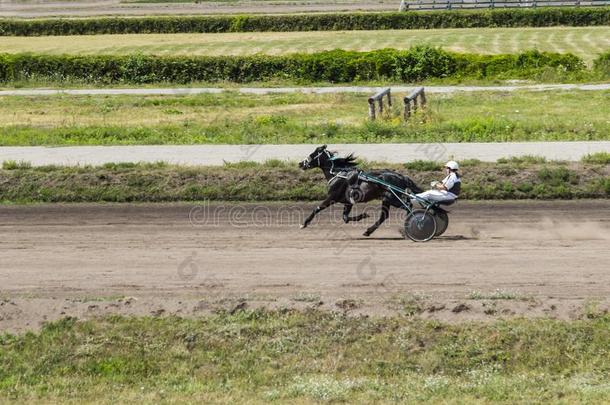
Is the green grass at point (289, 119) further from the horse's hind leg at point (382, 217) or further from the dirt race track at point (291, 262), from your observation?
the horse's hind leg at point (382, 217)

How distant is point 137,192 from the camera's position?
2027 cm

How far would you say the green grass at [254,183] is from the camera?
19891mm

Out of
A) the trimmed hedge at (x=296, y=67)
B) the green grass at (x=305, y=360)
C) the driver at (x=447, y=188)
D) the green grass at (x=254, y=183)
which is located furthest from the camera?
the trimmed hedge at (x=296, y=67)

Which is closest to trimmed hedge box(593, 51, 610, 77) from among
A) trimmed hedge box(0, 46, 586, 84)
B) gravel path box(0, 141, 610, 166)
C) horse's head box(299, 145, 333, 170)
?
trimmed hedge box(0, 46, 586, 84)

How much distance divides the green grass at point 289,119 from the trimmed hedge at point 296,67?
463cm

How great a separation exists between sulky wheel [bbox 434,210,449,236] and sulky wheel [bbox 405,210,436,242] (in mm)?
78

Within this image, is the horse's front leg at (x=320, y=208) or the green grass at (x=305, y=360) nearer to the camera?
the green grass at (x=305, y=360)

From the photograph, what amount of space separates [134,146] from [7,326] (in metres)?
12.7

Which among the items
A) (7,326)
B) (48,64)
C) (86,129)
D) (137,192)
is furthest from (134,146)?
(48,64)

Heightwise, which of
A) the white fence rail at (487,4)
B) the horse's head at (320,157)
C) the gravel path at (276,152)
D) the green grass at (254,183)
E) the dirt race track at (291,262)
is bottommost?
the white fence rail at (487,4)

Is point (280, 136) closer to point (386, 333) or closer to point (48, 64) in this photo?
point (386, 333)

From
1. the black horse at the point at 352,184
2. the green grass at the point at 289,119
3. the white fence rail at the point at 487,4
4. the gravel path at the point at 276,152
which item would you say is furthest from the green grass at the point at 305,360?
the white fence rail at the point at 487,4

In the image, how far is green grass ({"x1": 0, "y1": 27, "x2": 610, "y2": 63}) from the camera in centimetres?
5219

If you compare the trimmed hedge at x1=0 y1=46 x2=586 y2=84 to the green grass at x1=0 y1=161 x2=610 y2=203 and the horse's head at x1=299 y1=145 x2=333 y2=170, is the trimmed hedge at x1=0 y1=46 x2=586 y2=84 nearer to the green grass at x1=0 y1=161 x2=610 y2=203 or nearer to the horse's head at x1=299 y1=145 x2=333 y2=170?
the green grass at x1=0 y1=161 x2=610 y2=203
